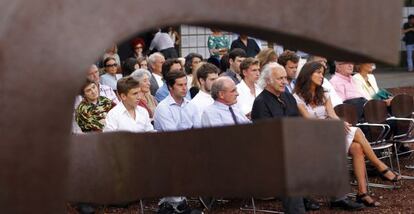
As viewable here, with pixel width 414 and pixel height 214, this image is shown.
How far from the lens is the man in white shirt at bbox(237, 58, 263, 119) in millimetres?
9453

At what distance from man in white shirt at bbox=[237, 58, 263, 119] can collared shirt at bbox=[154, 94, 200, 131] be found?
100cm

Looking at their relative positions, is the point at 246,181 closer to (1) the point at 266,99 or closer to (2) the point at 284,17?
(2) the point at 284,17

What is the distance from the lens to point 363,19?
14.0 ft

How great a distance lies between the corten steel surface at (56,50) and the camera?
392 centimetres

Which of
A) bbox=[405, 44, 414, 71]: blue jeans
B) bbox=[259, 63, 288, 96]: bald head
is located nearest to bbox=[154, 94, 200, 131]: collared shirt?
bbox=[259, 63, 288, 96]: bald head

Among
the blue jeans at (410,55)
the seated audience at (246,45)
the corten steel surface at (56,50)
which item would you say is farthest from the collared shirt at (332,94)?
the blue jeans at (410,55)

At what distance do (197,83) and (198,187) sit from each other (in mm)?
5370

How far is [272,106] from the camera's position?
8.03m

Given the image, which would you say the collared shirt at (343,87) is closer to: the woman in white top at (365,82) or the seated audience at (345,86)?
the seated audience at (345,86)

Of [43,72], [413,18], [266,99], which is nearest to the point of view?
[43,72]

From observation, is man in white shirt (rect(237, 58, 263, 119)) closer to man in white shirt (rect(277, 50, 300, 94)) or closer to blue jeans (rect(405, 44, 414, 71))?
man in white shirt (rect(277, 50, 300, 94))

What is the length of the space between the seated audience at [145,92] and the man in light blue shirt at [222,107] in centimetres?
95

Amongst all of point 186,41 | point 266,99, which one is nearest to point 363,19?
point 266,99

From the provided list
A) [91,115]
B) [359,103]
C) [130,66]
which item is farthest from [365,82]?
[91,115]
